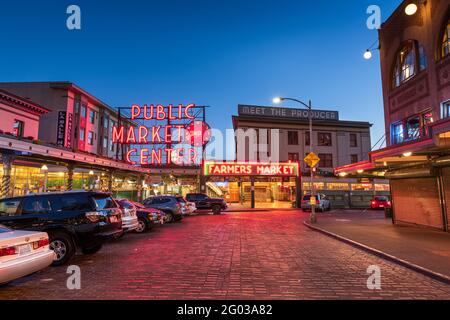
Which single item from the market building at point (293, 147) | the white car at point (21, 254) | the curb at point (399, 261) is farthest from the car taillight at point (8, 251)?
the market building at point (293, 147)

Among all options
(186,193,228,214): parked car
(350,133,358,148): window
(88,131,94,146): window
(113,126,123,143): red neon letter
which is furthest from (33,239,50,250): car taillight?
(350,133,358,148): window

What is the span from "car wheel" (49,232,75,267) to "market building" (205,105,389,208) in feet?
106

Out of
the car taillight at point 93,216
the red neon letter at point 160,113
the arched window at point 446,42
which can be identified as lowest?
the car taillight at point 93,216

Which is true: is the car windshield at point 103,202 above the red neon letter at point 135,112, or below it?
below

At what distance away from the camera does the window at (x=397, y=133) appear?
648 inches

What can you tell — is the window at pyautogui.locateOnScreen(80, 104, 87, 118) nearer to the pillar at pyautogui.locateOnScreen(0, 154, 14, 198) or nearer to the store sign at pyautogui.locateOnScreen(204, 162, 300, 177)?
the store sign at pyautogui.locateOnScreen(204, 162, 300, 177)

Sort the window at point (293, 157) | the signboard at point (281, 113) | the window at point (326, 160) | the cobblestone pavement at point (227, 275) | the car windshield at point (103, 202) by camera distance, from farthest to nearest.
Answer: the window at point (326, 160)
the signboard at point (281, 113)
the window at point (293, 157)
the car windshield at point (103, 202)
the cobblestone pavement at point (227, 275)

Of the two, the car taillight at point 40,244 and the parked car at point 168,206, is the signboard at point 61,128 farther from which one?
the car taillight at point 40,244

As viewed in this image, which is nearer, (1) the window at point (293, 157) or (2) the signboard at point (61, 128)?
(2) the signboard at point (61, 128)

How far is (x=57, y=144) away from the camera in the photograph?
1805cm

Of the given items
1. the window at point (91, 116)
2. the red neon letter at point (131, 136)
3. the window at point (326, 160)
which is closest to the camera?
the red neon letter at point (131, 136)

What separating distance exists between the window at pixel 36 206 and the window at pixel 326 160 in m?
42.9

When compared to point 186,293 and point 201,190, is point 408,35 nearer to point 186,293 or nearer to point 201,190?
point 186,293

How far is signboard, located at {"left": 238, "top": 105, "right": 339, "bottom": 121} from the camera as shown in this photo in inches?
1816
